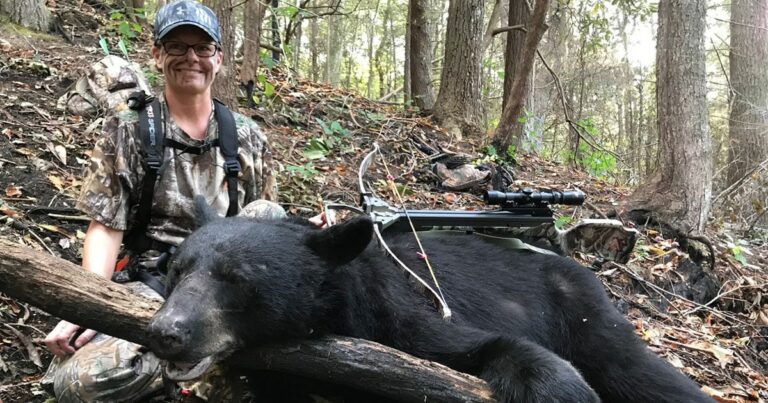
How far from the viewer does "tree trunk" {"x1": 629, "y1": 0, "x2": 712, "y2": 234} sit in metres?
6.62

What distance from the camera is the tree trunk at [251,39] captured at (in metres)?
7.58

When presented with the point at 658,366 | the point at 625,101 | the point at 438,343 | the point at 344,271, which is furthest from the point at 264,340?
the point at 625,101

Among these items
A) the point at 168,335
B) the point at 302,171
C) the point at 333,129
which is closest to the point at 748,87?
the point at 333,129

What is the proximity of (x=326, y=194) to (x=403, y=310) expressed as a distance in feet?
11.4

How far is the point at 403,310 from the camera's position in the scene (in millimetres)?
2732

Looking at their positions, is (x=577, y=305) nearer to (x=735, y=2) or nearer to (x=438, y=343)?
(x=438, y=343)

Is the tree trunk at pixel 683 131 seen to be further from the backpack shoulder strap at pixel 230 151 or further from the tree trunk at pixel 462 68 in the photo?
the backpack shoulder strap at pixel 230 151

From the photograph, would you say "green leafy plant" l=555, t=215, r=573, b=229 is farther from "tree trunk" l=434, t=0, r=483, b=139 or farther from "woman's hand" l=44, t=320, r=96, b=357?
"woman's hand" l=44, t=320, r=96, b=357

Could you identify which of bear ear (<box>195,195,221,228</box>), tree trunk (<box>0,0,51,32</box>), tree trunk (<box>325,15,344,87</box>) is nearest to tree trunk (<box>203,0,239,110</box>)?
tree trunk (<box>0,0,51,32</box>)

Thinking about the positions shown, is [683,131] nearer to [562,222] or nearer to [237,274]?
[562,222]

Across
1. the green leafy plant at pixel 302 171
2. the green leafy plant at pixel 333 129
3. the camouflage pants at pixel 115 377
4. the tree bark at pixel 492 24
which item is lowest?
the camouflage pants at pixel 115 377

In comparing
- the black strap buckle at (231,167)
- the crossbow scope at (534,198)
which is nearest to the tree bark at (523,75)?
the crossbow scope at (534,198)

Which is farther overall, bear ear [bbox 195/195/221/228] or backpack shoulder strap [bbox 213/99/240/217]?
backpack shoulder strap [bbox 213/99/240/217]

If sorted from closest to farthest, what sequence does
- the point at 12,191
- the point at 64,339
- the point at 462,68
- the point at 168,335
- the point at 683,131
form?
the point at 168,335, the point at 64,339, the point at 12,191, the point at 683,131, the point at 462,68
